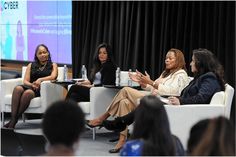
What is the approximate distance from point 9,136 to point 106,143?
1.61 meters

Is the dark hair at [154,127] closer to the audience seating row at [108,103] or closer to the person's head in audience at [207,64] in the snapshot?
the audience seating row at [108,103]

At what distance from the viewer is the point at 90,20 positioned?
753 cm

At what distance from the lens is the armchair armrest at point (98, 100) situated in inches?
237

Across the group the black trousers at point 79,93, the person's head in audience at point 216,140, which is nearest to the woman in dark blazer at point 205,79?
the black trousers at point 79,93

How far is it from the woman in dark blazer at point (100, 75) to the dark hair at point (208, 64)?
1.50m

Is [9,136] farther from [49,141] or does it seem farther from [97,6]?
[97,6]

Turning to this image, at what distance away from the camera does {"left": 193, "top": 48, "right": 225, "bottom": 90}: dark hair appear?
4.99 m

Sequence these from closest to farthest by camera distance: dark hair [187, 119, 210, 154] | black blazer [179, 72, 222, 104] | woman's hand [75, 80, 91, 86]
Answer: dark hair [187, 119, 210, 154]
black blazer [179, 72, 222, 104]
woman's hand [75, 80, 91, 86]

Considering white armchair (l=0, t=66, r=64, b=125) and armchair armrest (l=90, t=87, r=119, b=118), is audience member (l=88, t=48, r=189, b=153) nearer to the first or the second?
armchair armrest (l=90, t=87, r=119, b=118)

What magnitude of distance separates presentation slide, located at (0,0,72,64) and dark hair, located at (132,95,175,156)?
5661 millimetres

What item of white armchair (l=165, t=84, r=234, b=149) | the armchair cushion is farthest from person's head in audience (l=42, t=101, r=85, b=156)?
the armchair cushion

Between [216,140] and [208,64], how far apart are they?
10.4 feet

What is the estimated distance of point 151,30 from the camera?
6699 mm

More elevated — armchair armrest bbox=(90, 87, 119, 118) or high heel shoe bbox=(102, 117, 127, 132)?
armchair armrest bbox=(90, 87, 119, 118)
